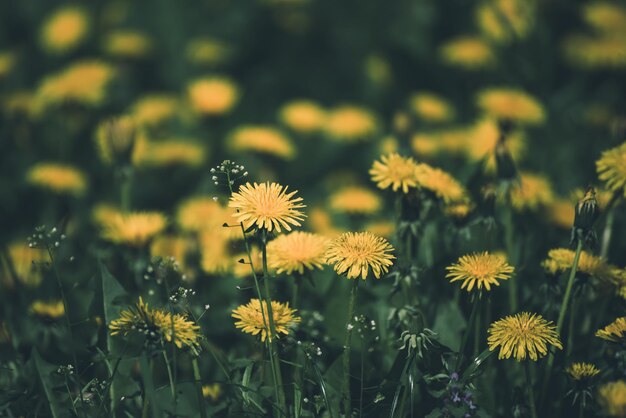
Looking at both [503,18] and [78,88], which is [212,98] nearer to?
[78,88]

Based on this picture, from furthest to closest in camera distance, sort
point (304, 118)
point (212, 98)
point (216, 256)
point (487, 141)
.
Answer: point (304, 118)
point (212, 98)
point (487, 141)
point (216, 256)

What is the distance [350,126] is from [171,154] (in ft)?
2.98

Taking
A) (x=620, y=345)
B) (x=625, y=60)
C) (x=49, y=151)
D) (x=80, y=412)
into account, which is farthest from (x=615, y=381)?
(x=49, y=151)

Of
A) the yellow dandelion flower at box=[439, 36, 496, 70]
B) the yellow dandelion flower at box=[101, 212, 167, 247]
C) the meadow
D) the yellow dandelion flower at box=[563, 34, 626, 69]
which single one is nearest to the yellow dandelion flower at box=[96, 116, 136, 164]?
the meadow

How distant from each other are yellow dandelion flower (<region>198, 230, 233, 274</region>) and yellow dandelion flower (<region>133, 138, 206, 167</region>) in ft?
3.33

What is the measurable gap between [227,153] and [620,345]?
253cm

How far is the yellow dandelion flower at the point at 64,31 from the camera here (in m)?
3.74

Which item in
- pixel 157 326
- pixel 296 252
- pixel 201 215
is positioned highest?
pixel 201 215

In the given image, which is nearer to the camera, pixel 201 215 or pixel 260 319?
pixel 260 319

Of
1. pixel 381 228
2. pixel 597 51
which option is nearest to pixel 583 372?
pixel 381 228

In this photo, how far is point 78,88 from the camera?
10.3ft

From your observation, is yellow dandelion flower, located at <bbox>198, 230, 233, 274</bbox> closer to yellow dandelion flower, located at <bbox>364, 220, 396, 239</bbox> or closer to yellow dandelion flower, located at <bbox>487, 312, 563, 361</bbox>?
yellow dandelion flower, located at <bbox>364, 220, 396, 239</bbox>

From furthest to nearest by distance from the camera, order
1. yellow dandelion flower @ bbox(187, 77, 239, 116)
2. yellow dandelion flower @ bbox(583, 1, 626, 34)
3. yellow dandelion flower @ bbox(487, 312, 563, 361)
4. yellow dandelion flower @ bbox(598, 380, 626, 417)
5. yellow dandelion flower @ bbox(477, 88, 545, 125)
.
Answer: yellow dandelion flower @ bbox(583, 1, 626, 34) → yellow dandelion flower @ bbox(187, 77, 239, 116) → yellow dandelion flower @ bbox(477, 88, 545, 125) → yellow dandelion flower @ bbox(487, 312, 563, 361) → yellow dandelion flower @ bbox(598, 380, 626, 417)

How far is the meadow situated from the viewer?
A: 142 centimetres
